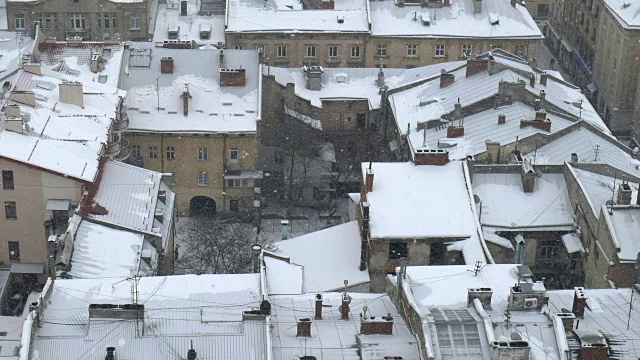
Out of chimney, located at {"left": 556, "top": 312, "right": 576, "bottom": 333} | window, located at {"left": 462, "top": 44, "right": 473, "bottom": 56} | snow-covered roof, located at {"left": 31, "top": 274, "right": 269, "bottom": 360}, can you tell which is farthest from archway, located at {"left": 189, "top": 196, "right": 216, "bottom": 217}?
chimney, located at {"left": 556, "top": 312, "right": 576, "bottom": 333}

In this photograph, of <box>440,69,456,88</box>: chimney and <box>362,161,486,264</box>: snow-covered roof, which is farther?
<box>440,69,456,88</box>: chimney

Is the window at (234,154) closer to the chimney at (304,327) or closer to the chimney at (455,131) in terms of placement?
the chimney at (455,131)

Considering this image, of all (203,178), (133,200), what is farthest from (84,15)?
(133,200)

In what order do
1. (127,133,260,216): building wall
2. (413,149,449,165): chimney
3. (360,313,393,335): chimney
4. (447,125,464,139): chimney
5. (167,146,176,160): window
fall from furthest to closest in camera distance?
(167,146,176,160): window < (127,133,260,216): building wall < (447,125,464,139): chimney < (413,149,449,165): chimney < (360,313,393,335): chimney

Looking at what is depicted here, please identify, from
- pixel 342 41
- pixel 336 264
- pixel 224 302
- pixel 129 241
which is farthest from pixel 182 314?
pixel 342 41

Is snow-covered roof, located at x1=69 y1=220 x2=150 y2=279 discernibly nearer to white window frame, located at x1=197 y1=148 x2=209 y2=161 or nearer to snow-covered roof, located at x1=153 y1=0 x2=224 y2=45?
white window frame, located at x1=197 y1=148 x2=209 y2=161
